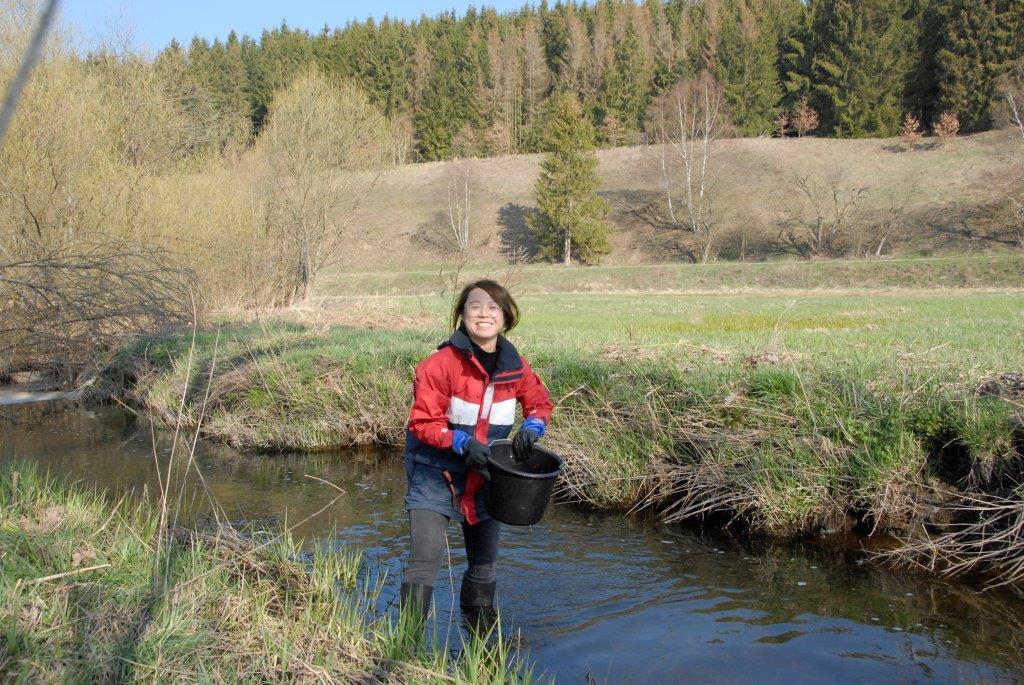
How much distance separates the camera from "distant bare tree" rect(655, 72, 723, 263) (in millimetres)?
50969

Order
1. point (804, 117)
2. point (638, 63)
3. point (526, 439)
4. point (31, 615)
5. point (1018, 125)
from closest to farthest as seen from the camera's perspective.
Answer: point (31, 615), point (526, 439), point (1018, 125), point (804, 117), point (638, 63)

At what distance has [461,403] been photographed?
4461 millimetres

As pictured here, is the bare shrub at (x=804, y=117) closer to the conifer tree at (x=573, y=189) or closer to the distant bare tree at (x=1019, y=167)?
the distant bare tree at (x=1019, y=167)

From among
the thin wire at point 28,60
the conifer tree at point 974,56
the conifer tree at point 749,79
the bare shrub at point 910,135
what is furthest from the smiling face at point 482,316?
the conifer tree at point 749,79

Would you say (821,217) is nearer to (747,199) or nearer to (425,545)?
(747,199)

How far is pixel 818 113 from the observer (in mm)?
65375

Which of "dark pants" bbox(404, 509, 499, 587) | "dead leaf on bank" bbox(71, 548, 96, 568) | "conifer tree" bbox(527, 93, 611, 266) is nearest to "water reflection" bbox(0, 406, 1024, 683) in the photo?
"dead leaf on bank" bbox(71, 548, 96, 568)

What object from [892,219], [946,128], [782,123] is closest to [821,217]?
[892,219]

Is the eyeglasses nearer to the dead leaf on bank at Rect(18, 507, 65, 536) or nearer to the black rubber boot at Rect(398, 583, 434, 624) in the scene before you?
the black rubber boot at Rect(398, 583, 434, 624)

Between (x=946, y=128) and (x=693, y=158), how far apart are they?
52.3 feet

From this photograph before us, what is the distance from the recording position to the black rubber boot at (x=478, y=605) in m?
4.87

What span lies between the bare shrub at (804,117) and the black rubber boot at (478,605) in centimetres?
6307

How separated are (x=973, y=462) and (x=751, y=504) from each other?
5.37 ft

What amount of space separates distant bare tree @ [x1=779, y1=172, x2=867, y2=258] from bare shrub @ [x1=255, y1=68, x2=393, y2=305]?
25.7 metres
